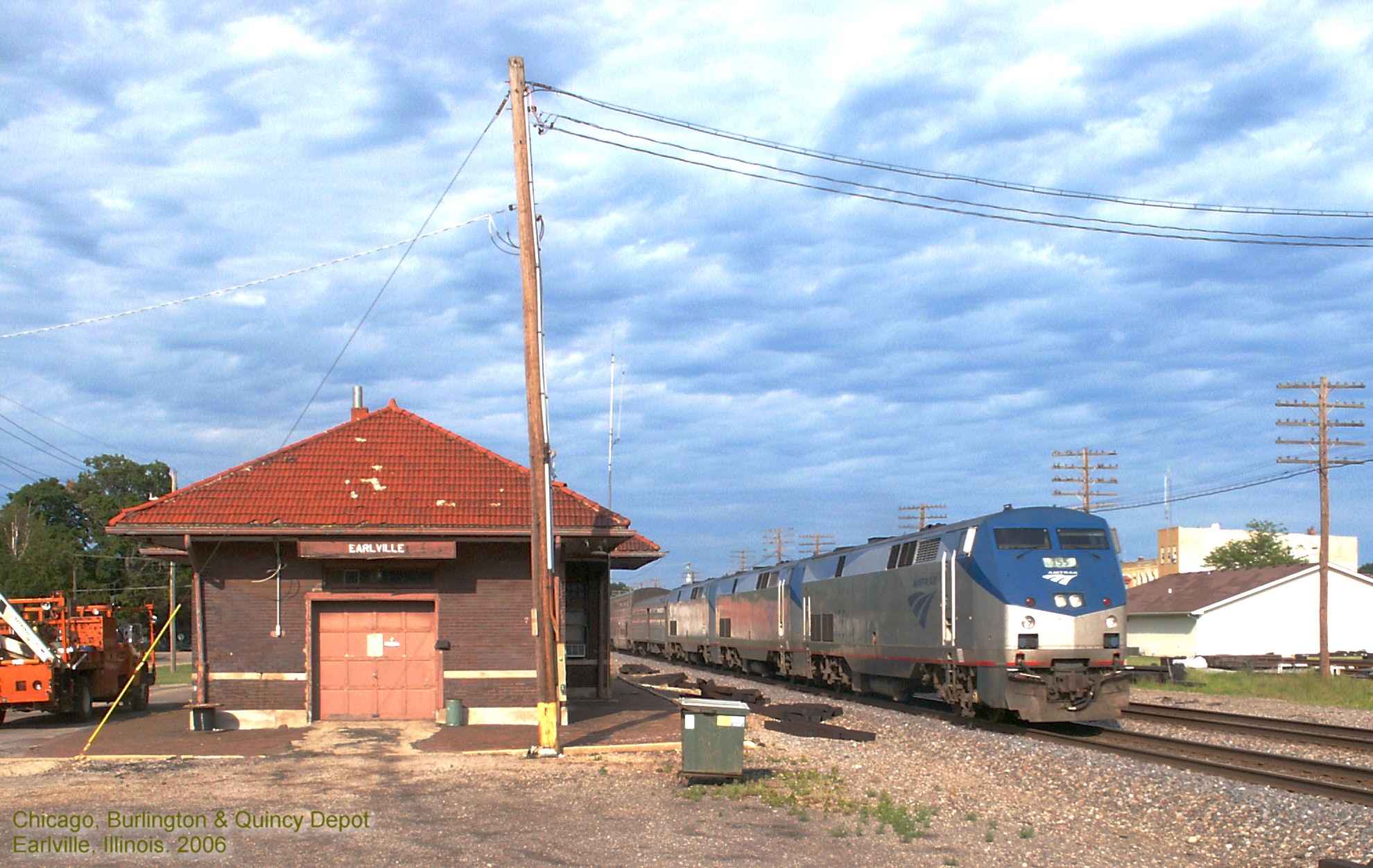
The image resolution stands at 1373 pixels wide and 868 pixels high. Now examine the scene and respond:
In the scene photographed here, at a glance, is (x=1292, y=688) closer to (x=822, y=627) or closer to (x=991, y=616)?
(x=822, y=627)

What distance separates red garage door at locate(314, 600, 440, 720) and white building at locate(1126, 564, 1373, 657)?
4720 cm

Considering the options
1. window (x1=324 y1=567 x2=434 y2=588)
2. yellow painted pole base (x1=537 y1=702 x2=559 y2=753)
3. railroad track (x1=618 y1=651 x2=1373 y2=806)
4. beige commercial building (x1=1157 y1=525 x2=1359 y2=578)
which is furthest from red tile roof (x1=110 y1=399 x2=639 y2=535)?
beige commercial building (x1=1157 y1=525 x2=1359 y2=578)

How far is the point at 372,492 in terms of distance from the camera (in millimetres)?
20531

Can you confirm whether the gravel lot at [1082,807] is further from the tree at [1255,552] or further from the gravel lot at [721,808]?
the tree at [1255,552]

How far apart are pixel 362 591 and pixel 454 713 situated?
2638 mm

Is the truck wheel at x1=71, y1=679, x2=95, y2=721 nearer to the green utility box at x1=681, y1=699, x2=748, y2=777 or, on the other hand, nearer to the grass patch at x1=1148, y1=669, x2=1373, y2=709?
the green utility box at x1=681, y1=699, x2=748, y2=777

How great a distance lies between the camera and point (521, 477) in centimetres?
2150

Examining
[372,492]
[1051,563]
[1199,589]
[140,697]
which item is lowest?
[1199,589]

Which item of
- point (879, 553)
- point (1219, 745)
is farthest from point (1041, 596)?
point (879, 553)

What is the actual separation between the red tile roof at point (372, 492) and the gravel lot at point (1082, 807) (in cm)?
591

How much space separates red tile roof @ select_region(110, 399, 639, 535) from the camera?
19422 mm

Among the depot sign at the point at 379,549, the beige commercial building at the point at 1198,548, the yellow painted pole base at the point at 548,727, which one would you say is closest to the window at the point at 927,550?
the yellow painted pole base at the point at 548,727

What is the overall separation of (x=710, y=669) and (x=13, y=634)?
23.9 m

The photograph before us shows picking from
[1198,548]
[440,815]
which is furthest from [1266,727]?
[1198,548]
